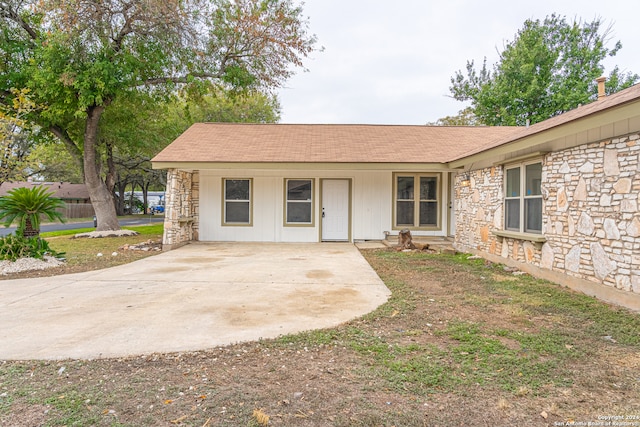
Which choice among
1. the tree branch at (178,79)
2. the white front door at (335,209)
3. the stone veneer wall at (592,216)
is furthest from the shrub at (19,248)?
the stone veneer wall at (592,216)

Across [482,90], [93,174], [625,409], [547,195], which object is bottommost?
[625,409]

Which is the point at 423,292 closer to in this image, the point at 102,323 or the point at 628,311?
the point at 628,311

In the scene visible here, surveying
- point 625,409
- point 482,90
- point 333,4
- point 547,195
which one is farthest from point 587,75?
point 625,409

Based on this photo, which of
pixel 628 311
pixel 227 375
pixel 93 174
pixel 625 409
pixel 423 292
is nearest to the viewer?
pixel 625 409

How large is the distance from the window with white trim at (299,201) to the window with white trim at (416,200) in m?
2.68

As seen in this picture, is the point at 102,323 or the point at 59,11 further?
the point at 59,11

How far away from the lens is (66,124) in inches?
538

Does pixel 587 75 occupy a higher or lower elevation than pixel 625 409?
higher

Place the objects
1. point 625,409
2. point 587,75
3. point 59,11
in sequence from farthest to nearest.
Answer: point 587,75, point 59,11, point 625,409

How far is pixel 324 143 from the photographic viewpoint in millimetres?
11789

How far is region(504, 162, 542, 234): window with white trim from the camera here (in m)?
6.46

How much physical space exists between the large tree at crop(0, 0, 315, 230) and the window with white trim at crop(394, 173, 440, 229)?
7.00 meters

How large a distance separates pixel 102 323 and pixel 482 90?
2516 centimetres

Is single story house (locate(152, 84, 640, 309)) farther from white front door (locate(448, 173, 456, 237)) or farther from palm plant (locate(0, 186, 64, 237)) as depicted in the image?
palm plant (locate(0, 186, 64, 237))
